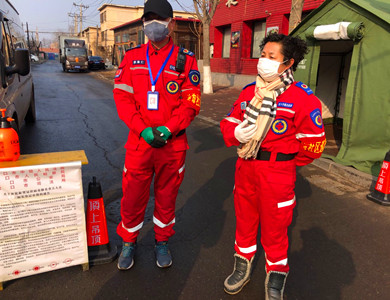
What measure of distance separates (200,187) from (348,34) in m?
3.81

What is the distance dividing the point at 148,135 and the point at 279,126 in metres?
1.01

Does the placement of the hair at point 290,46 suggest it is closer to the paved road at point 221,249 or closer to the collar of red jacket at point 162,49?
the collar of red jacket at point 162,49

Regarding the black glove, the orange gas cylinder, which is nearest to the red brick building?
the black glove

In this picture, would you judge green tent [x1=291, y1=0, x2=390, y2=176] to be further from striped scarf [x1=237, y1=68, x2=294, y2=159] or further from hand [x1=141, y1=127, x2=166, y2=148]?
hand [x1=141, y1=127, x2=166, y2=148]

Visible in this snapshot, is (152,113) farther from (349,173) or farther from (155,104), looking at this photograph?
(349,173)

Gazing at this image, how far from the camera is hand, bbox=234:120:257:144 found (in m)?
2.18

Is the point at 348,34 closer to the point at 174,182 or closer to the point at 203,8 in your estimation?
the point at 174,182

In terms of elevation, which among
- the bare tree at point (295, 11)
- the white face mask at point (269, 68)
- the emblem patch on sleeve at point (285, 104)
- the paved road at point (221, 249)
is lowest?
the paved road at point (221, 249)

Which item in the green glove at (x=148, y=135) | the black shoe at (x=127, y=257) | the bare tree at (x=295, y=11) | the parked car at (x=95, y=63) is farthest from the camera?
the parked car at (x=95, y=63)

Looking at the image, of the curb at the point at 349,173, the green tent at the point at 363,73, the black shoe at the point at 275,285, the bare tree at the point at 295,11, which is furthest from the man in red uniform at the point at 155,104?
the bare tree at the point at 295,11

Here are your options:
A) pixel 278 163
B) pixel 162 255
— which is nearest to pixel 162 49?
pixel 278 163

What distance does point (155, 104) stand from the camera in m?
2.61

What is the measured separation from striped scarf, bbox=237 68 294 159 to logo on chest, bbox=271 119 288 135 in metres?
0.04

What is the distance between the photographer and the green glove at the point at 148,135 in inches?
97.5
